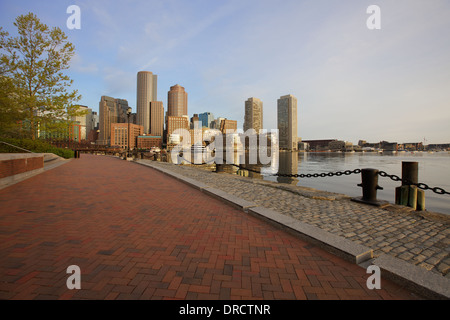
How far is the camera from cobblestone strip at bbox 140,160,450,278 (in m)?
3.14

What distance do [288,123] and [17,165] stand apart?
175675mm

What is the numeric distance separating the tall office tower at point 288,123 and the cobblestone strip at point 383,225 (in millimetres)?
157398

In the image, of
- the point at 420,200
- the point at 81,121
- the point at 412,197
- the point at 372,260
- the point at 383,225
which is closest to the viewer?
the point at 372,260

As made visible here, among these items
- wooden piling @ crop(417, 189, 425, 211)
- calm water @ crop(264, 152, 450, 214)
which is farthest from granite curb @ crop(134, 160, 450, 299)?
calm water @ crop(264, 152, 450, 214)

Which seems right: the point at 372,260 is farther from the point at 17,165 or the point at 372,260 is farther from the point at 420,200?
the point at 17,165

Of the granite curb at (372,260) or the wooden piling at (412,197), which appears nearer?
the granite curb at (372,260)

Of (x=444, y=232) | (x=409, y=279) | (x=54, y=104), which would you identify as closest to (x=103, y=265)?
(x=409, y=279)

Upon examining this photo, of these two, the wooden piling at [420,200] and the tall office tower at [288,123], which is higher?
the tall office tower at [288,123]

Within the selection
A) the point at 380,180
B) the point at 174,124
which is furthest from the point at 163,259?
the point at 174,124

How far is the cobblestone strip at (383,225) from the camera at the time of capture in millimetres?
3137

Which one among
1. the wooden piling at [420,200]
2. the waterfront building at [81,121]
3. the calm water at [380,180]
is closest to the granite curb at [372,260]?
the wooden piling at [420,200]

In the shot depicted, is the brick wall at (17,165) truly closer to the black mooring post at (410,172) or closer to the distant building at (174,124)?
the black mooring post at (410,172)

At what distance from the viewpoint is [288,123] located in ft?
557
